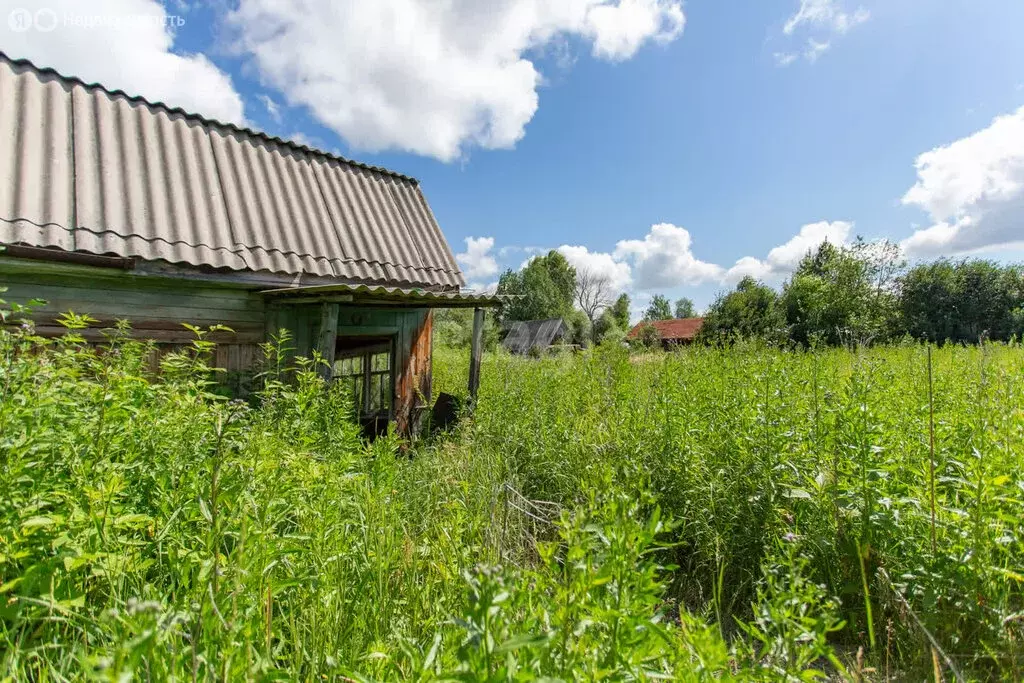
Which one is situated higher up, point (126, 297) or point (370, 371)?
point (126, 297)

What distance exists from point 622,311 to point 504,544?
50437mm

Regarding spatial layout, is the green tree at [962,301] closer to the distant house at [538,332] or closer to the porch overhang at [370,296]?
the porch overhang at [370,296]

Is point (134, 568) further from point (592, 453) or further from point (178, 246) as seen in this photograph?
point (178, 246)

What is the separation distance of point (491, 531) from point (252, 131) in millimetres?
6959

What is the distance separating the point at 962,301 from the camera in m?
20.2

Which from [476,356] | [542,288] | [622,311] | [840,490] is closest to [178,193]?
[476,356]

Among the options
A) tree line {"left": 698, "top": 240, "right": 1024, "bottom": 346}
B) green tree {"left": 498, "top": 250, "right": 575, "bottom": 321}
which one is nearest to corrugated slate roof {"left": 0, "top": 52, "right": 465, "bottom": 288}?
tree line {"left": 698, "top": 240, "right": 1024, "bottom": 346}

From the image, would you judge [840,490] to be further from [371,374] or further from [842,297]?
[842,297]

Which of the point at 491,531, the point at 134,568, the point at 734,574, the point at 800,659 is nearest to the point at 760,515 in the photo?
the point at 734,574

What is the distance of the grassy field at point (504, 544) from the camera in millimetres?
1187

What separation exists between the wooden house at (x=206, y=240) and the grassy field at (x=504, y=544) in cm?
200

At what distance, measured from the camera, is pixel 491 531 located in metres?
2.56

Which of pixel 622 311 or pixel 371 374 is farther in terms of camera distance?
pixel 622 311

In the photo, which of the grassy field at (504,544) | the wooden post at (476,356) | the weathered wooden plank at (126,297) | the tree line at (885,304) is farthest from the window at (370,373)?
the tree line at (885,304)
